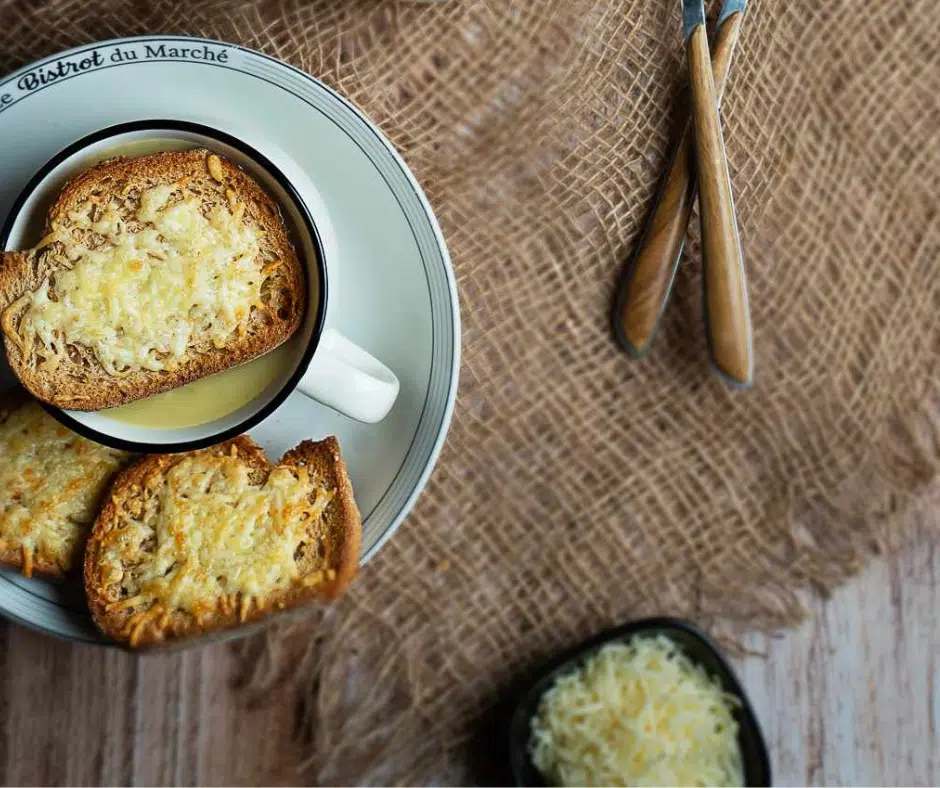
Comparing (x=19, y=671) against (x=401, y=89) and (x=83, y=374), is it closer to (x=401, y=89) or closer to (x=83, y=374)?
(x=83, y=374)

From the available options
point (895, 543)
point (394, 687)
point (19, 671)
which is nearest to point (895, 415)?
point (895, 543)

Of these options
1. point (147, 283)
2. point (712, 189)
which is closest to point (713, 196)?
point (712, 189)

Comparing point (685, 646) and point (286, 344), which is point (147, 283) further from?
point (685, 646)

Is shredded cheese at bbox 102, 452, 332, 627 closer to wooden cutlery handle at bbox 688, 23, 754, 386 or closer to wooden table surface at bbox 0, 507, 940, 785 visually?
wooden table surface at bbox 0, 507, 940, 785

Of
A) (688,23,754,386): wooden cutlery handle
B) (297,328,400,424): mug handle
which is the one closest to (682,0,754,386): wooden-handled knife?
(688,23,754,386): wooden cutlery handle

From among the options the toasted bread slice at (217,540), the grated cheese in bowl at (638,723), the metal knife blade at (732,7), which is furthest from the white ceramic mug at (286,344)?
the metal knife blade at (732,7)

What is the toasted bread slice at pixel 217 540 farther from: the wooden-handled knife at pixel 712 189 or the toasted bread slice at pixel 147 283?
the wooden-handled knife at pixel 712 189
